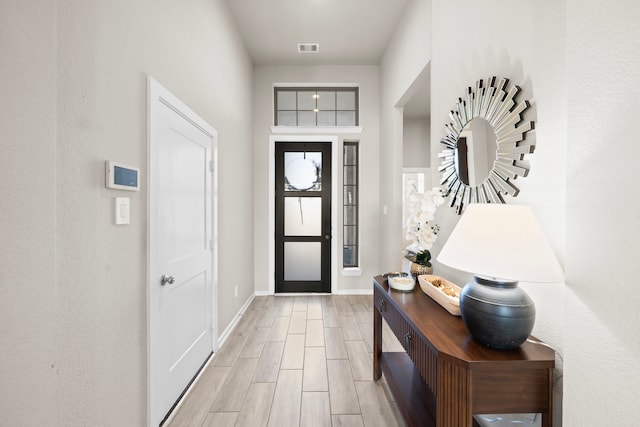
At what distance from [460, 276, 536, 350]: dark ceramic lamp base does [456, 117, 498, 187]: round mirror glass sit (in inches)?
28.8

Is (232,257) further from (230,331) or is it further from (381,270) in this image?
(381,270)

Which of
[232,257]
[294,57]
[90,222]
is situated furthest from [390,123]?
[90,222]

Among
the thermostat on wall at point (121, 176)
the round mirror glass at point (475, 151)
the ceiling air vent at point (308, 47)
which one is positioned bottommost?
the thermostat on wall at point (121, 176)

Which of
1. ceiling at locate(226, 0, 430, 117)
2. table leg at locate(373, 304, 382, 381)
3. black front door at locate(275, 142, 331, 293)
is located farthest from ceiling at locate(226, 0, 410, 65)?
table leg at locate(373, 304, 382, 381)

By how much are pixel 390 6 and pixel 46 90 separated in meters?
3.14

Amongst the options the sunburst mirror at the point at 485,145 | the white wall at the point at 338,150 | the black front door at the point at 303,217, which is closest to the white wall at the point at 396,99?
the white wall at the point at 338,150

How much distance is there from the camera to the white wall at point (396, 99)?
101 inches

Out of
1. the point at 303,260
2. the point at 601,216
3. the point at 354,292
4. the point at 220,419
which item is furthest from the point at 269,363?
the point at 601,216

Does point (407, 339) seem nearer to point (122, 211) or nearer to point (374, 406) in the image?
point (374, 406)

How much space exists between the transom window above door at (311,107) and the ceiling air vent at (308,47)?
1.79 feet

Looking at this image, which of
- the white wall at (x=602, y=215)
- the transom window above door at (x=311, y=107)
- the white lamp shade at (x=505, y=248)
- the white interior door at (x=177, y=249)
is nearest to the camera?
the white wall at (x=602, y=215)

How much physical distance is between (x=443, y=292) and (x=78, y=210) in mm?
1723

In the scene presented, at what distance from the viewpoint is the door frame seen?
161 inches

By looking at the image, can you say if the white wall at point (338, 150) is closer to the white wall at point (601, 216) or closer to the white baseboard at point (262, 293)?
the white baseboard at point (262, 293)
